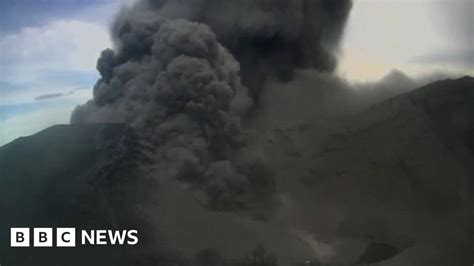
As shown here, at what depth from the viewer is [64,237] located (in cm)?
417

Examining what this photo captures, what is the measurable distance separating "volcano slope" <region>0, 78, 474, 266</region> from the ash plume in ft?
0.33

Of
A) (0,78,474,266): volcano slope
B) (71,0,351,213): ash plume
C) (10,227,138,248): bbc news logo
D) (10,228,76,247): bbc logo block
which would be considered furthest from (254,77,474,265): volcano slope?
(10,228,76,247): bbc logo block

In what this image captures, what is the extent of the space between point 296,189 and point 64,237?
57.2 inches

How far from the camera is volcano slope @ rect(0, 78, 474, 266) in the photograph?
13.7 ft

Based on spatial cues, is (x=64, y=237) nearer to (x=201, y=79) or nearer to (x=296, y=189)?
(x=201, y=79)

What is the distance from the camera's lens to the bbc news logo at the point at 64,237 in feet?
13.7

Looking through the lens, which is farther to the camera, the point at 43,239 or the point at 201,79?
the point at 201,79

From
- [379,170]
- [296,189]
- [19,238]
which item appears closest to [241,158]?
[296,189]

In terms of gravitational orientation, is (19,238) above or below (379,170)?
below

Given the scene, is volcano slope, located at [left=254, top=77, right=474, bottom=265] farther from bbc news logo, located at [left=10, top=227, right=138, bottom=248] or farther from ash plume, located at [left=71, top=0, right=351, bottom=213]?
bbc news logo, located at [left=10, top=227, right=138, bottom=248]

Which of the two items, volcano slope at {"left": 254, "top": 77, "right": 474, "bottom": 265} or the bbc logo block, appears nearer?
the bbc logo block

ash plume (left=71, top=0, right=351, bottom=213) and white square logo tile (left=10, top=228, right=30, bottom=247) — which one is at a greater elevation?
ash plume (left=71, top=0, right=351, bottom=213)

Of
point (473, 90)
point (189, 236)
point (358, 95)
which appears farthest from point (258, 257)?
point (473, 90)

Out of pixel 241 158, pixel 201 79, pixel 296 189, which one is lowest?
pixel 296 189
